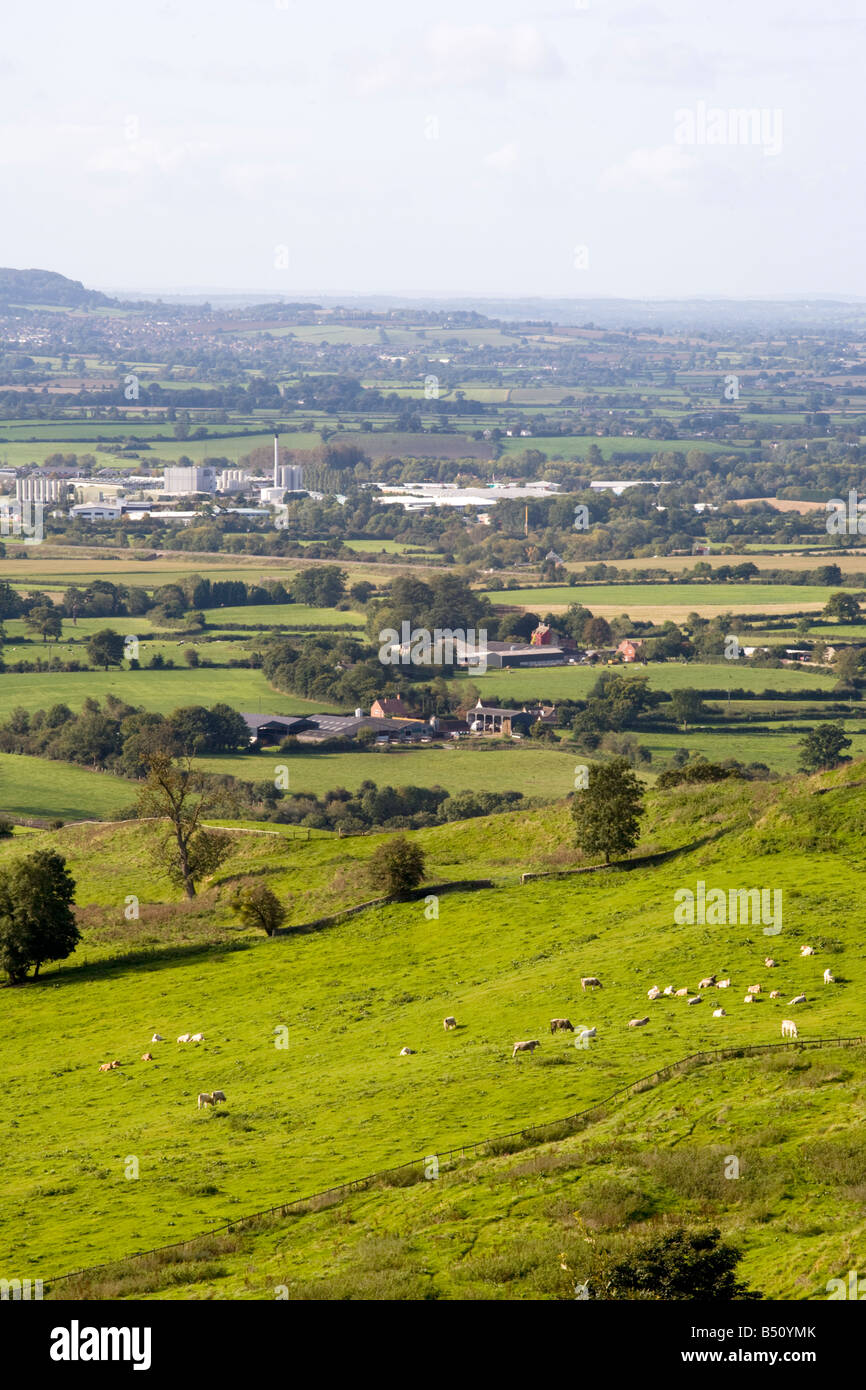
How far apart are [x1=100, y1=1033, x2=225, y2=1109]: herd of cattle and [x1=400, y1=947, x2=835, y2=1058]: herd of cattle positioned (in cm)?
401

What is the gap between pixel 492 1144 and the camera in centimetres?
2631

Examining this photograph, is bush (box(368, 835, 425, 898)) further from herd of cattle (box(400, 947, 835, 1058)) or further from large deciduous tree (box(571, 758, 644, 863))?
herd of cattle (box(400, 947, 835, 1058))

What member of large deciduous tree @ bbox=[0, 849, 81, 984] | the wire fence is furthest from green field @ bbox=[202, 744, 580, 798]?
the wire fence

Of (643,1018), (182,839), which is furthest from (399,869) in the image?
(643,1018)

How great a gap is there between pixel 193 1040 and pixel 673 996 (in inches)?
450

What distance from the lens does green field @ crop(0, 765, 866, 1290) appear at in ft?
89.4

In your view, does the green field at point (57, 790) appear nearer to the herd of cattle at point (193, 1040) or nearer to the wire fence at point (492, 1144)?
the herd of cattle at point (193, 1040)

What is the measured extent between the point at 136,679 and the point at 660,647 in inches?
1557

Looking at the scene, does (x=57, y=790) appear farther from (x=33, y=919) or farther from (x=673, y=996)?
(x=673, y=996)

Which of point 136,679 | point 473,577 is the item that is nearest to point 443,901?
point 136,679

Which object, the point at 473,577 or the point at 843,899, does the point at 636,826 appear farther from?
the point at 473,577

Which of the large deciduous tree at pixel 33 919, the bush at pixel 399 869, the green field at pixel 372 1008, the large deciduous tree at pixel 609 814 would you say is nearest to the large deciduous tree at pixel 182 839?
the green field at pixel 372 1008
